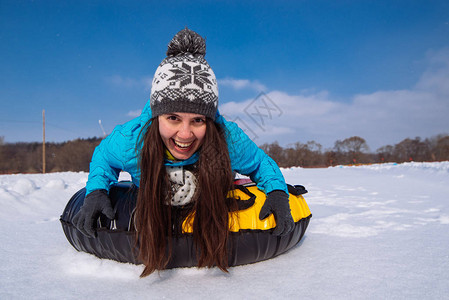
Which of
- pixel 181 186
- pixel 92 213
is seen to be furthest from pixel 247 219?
pixel 92 213

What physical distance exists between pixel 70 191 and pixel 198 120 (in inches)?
150

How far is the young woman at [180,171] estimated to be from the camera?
56.6 inches

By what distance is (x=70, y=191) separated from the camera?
175 inches

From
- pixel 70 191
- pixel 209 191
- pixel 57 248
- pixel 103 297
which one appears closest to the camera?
pixel 103 297

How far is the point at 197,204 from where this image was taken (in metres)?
1.52

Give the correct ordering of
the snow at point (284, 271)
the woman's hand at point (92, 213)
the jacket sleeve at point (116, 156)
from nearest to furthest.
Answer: the snow at point (284, 271) → the woman's hand at point (92, 213) → the jacket sleeve at point (116, 156)

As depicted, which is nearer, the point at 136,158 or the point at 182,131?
the point at 182,131

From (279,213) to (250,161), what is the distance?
426mm

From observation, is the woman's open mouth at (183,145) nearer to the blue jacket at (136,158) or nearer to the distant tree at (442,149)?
the blue jacket at (136,158)

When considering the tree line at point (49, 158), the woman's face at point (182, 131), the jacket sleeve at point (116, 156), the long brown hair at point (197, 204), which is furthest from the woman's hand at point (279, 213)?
the tree line at point (49, 158)

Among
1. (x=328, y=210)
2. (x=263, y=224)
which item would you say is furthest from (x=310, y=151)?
(x=263, y=224)

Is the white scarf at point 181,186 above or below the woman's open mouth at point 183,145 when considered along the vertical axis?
below

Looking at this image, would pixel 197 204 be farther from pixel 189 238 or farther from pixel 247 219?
pixel 247 219

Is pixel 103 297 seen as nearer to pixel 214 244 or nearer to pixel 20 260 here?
pixel 214 244
